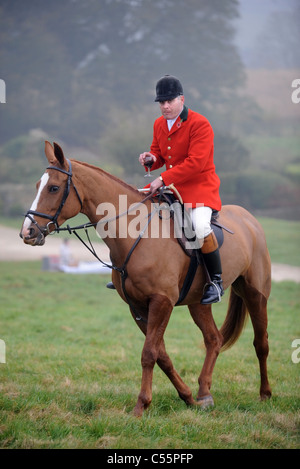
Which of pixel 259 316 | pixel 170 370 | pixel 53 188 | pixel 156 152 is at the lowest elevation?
pixel 170 370

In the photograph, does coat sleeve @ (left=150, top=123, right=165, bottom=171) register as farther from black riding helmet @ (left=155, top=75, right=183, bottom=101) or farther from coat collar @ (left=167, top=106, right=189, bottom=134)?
black riding helmet @ (left=155, top=75, right=183, bottom=101)

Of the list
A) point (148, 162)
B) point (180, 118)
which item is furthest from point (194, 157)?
point (148, 162)

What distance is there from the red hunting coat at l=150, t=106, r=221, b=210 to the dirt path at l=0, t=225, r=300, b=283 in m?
10.7

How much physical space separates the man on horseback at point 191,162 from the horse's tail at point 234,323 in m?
1.12

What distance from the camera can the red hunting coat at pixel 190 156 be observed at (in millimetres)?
4746

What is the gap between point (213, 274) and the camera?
199 inches

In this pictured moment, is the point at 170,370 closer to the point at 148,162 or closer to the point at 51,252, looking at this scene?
the point at 148,162

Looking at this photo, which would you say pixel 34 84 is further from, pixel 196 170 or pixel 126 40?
pixel 196 170

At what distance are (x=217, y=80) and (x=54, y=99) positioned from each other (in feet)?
39.5

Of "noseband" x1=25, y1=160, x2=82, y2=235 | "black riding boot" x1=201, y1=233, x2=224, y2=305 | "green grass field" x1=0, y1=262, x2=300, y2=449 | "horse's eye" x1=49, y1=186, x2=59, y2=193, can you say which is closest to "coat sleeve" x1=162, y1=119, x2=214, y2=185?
"black riding boot" x1=201, y1=233, x2=224, y2=305

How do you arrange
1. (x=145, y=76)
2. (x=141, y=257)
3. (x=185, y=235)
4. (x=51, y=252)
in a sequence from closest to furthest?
(x=141, y=257) < (x=185, y=235) < (x=51, y=252) < (x=145, y=76)

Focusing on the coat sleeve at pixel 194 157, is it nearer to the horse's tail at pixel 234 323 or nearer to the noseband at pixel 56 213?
→ the noseband at pixel 56 213

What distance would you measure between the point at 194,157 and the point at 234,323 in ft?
7.30

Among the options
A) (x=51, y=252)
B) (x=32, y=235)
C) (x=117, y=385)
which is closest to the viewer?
(x=32, y=235)
